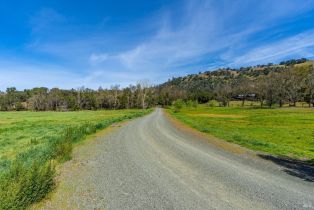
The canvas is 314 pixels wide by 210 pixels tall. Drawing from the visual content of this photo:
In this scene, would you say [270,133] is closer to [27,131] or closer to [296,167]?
[296,167]

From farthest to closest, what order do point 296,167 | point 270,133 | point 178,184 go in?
point 270,133 < point 296,167 < point 178,184

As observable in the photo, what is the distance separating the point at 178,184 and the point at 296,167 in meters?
7.17

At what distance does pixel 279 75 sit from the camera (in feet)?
497

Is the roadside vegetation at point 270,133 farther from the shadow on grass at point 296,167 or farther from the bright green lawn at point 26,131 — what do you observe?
the bright green lawn at point 26,131

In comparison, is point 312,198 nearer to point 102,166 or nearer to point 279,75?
point 102,166

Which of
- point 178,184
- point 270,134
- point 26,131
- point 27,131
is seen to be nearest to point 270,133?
point 270,134

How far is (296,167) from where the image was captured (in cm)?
1402

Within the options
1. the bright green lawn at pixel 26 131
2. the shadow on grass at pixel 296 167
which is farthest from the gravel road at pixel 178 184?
the bright green lawn at pixel 26 131

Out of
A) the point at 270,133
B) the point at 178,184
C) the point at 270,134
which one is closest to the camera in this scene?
the point at 178,184

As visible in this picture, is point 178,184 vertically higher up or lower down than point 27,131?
higher up

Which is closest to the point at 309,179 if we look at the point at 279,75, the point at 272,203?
the point at 272,203

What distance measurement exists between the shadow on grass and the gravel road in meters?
0.46

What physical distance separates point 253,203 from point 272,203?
61cm

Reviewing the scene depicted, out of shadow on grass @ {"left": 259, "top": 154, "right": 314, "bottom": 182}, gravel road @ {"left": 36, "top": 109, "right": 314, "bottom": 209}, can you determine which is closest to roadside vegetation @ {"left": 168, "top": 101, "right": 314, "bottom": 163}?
shadow on grass @ {"left": 259, "top": 154, "right": 314, "bottom": 182}
